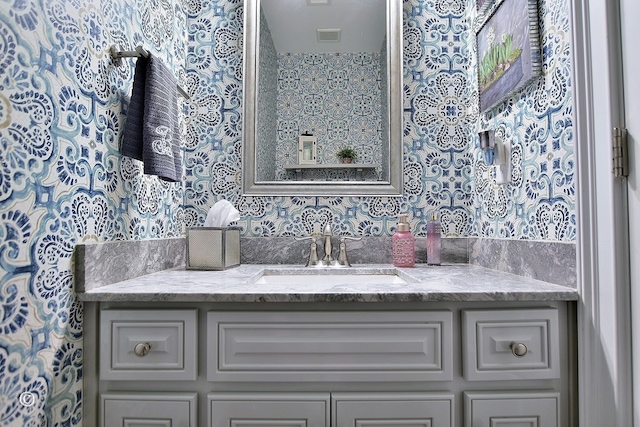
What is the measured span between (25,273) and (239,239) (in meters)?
0.70

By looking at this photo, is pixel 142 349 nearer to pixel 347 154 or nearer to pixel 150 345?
pixel 150 345

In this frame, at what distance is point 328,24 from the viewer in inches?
55.6

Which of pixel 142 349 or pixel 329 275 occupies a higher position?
pixel 329 275

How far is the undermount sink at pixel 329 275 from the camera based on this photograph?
47.9 inches

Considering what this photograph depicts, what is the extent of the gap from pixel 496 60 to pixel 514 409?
1.00 m

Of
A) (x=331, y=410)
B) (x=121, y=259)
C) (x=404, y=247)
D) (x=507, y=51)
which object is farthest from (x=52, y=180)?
(x=507, y=51)

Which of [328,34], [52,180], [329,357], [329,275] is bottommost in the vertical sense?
[329,357]

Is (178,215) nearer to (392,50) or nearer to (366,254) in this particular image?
(366,254)

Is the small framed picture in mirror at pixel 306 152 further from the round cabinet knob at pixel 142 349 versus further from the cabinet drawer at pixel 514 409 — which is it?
the cabinet drawer at pixel 514 409

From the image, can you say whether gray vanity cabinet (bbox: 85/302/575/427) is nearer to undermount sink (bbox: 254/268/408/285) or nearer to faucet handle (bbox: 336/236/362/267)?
undermount sink (bbox: 254/268/408/285)

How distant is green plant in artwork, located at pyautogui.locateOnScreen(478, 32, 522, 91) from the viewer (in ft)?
3.55

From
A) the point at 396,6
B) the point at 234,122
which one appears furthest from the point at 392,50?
the point at 234,122

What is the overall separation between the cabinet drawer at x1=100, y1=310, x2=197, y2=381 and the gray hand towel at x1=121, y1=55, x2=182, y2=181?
1.30 ft

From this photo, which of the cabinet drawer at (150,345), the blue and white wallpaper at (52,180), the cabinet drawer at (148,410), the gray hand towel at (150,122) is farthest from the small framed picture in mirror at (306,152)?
the cabinet drawer at (148,410)
